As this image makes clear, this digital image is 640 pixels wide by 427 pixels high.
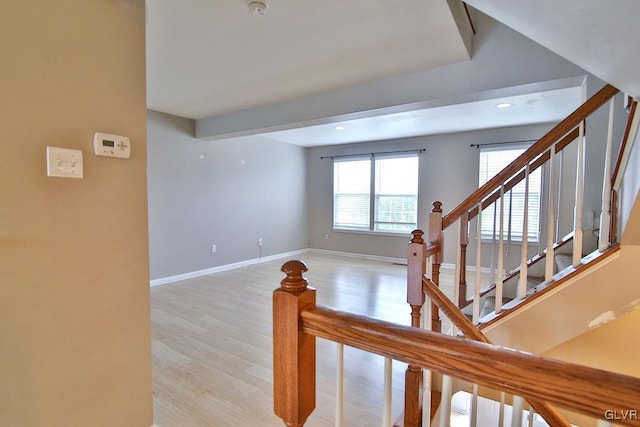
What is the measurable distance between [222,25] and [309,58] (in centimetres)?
72

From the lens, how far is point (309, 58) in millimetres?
2512

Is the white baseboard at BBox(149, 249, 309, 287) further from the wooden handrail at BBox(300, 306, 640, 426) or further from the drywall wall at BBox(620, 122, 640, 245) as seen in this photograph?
the drywall wall at BBox(620, 122, 640, 245)

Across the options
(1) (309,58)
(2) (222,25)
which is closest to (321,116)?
(1) (309,58)

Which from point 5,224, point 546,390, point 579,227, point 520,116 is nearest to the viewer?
point 546,390

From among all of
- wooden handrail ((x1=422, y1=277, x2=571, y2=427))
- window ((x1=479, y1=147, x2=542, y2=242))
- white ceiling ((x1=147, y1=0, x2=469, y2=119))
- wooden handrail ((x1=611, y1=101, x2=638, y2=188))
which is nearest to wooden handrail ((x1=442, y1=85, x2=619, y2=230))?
wooden handrail ((x1=611, y1=101, x2=638, y2=188))

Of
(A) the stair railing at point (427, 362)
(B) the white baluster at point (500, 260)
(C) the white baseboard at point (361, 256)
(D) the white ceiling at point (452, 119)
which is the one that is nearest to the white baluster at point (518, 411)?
(A) the stair railing at point (427, 362)

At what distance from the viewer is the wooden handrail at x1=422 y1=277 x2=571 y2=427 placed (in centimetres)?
Answer: 146

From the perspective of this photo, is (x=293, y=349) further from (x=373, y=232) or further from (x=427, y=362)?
(x=373, y=232)

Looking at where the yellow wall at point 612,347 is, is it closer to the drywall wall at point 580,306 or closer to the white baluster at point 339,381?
the drywall wall at point 580,306

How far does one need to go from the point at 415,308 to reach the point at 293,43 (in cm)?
199

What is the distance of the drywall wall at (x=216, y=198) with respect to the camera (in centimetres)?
442

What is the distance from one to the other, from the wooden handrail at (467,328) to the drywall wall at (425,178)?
4.07 meters

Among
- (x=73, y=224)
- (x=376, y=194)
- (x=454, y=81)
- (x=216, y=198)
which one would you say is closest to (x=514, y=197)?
(x=376, y=194)

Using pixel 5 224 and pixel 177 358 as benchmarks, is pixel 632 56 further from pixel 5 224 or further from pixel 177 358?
pixel 177 358
